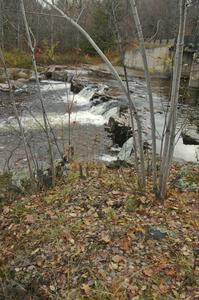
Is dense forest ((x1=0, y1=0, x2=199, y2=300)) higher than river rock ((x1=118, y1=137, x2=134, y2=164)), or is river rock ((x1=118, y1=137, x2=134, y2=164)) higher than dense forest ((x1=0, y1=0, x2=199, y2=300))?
dense forest ((x1=0, y1=0, x2=199, y2=300))

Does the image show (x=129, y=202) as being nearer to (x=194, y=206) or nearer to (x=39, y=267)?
(x=194, y=206)

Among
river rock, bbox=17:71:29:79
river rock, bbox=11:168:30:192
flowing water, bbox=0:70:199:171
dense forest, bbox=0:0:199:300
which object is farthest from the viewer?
river rock, bbox=17:71:29:79

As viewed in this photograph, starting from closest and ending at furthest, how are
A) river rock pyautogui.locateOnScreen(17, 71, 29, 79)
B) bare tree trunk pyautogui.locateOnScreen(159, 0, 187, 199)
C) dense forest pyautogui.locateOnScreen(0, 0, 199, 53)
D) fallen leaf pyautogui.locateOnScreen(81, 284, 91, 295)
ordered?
fallen leaf pyautogui.locateOnScreen(81, 284, 91, 295) < bare tree trunk pyautogui.locateOnScreen(159, 0, 187, 199) < dense forest pyautogui.locateOnScreen(0, 0, 199, 53) < river rock pyautogui.locateOnScreen(17, 71, 29, 79)

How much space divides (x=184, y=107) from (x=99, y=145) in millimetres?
5918

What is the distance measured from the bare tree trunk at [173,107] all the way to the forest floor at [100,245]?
435 mm

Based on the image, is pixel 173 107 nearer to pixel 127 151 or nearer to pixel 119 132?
pixel 127 151

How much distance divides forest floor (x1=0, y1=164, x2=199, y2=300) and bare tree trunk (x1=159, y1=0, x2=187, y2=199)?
1.43 ft

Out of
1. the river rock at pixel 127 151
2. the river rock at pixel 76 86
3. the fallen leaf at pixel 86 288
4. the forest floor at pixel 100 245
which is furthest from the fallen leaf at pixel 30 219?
the river rock at pixel 76 86

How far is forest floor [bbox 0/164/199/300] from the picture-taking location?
3.18 m

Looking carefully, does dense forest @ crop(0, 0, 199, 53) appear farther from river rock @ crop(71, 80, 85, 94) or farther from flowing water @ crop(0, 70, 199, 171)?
river rock @ crop(71, 80, 85, 94)

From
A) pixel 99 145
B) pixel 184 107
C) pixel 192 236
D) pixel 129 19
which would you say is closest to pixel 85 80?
pixel 184 107

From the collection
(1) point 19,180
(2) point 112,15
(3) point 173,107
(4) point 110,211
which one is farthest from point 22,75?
(3) point 173,107

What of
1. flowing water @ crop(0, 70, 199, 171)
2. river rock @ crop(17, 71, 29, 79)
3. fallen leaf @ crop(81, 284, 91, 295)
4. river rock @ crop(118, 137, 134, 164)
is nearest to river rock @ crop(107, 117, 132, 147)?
flowing water @ crop(0, 70, 199, 171)

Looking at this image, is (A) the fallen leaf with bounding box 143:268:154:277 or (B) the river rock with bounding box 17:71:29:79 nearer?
(A) the fallen leaf with bounding box 143:268:154:277
